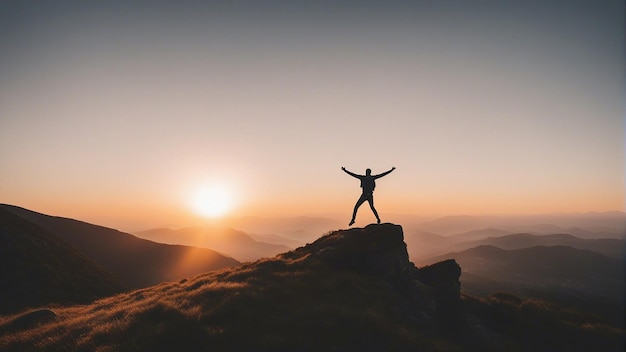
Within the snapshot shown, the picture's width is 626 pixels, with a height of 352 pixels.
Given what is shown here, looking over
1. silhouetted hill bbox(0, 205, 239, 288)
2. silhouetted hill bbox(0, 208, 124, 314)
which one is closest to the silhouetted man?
silhouetted hill bbox(0, 208, 124, 314)

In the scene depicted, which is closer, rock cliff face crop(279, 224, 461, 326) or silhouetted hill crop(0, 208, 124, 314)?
rock cliff face crop(279, 224, 461, 326)

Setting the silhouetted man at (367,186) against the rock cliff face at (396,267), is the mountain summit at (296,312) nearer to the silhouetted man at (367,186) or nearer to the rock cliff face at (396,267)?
the rock cliff face at (396,267)

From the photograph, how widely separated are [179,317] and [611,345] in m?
21.9

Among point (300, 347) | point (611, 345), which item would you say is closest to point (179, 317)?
point (300, 347)

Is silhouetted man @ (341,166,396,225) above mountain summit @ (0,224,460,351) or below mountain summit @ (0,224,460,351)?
above

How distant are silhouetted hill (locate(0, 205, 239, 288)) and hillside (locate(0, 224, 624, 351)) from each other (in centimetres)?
8242

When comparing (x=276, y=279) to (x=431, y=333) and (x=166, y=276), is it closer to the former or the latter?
(x=431, y=333)

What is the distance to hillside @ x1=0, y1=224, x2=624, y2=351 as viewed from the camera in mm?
12461

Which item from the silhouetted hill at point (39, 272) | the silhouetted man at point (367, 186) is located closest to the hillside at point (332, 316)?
the silhouetted man at point (367, 186)

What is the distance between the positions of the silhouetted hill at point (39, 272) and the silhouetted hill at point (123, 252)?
48.1m

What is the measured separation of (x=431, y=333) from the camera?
51.7ft

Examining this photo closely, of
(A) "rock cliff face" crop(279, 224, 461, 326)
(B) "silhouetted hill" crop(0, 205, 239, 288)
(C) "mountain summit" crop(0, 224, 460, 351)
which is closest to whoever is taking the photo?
(C) "mountain summit" crop(0, 224, 460, 351)

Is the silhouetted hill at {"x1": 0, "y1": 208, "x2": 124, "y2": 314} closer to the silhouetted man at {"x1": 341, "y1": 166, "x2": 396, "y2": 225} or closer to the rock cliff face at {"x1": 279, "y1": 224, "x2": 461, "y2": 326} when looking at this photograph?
the rock cliff face at {"x1": 279, "y1": 224, "x2": 461, "y2": 326}

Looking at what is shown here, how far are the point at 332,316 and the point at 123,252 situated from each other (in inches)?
4646
